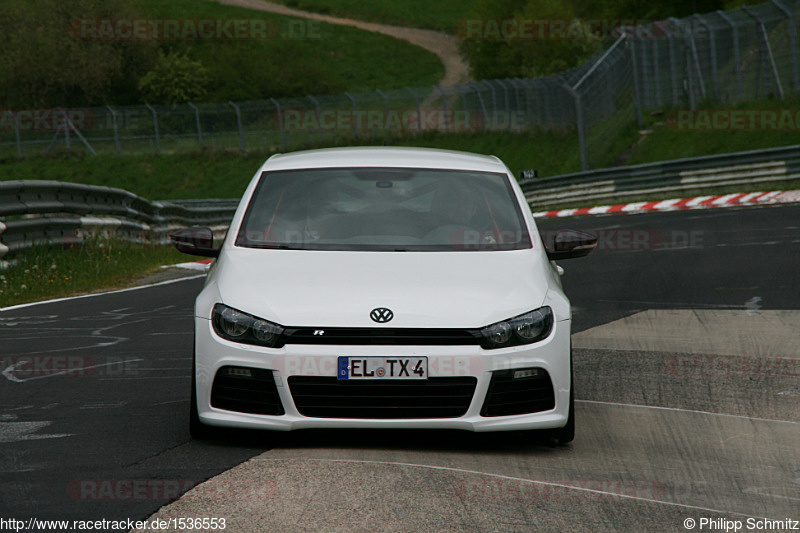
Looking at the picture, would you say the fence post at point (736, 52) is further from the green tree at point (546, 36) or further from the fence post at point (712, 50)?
the green tree at point (546, 36)

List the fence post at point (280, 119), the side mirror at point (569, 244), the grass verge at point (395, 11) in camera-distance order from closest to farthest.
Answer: the side mirror at point (569, 244), the fence post at point (280, 119), the grass verge at point (395, 11)

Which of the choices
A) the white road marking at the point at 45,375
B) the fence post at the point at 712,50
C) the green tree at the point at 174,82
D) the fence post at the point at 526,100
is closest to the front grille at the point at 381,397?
the white road marking at the point at 45,375

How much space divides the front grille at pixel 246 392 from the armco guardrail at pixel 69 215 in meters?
8.41

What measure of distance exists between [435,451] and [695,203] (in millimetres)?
20990

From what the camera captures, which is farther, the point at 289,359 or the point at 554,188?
the point at 554,188

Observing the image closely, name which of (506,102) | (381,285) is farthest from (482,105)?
(381,285)

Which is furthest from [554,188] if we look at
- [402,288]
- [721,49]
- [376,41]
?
[376,41]

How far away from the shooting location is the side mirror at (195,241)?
6250 millimetres

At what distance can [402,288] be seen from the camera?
17.4ft

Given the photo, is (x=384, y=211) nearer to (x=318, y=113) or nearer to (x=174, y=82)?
(x=318, y=113)

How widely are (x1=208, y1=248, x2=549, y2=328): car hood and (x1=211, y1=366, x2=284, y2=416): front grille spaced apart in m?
0.28

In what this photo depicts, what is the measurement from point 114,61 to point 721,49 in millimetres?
55861

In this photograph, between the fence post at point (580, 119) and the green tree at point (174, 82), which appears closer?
the fence post at point (580, 119)

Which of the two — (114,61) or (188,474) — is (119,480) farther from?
(114,61)
